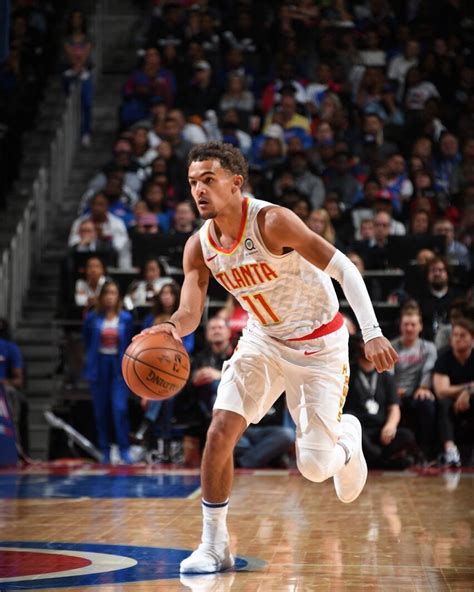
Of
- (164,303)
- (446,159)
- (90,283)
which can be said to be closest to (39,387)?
(90,283)

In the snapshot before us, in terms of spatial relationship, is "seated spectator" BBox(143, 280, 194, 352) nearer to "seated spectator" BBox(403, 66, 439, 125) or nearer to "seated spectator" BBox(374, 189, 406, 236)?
"seated spectator" BBox(374, 189, 406, 236)

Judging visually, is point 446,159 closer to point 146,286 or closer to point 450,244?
point 450,244

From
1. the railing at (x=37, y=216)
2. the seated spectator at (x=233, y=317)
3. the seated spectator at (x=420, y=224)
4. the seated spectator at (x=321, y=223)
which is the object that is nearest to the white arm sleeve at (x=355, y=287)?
the seated spectator at (x=233, y=317)

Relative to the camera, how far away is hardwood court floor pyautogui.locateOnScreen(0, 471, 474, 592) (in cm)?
460

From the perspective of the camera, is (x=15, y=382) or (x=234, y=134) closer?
(x=15, y=382)

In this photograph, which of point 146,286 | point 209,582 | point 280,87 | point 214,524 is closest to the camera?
point 209,582

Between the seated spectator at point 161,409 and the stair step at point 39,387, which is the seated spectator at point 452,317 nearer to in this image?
the seated spectator at point 161,409

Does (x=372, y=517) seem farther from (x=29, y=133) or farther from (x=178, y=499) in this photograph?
(x=29, y=133)

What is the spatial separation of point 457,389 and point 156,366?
17.0 ft

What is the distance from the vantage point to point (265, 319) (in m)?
5.25

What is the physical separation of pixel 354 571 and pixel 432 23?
12.3 meters

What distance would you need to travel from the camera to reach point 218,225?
5.21m

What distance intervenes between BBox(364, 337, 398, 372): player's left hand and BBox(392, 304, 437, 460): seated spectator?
506 centimetres

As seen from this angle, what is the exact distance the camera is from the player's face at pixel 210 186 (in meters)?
5.03
